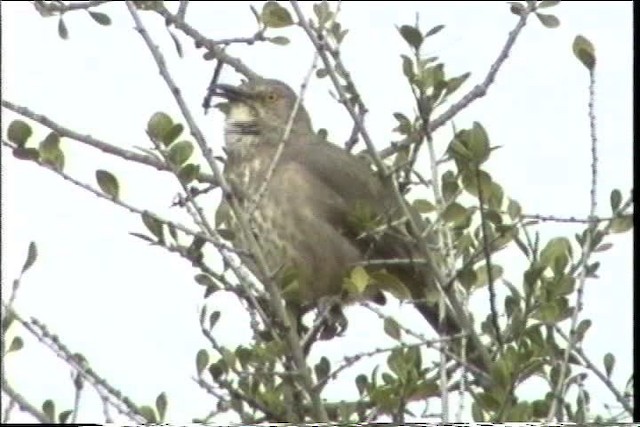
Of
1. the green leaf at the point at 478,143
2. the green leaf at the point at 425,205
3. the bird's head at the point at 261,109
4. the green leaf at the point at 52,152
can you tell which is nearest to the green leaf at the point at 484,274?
Result: the green leaf at the point at 425,205

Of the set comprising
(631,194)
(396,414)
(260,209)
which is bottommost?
(396,414)

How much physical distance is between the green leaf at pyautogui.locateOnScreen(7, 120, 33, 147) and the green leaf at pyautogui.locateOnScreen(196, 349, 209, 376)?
555 millimetres

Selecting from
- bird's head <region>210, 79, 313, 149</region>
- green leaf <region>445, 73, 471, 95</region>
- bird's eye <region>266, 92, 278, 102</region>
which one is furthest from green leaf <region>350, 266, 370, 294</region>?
bird's eye <region>266, 92, 278, 102</region>

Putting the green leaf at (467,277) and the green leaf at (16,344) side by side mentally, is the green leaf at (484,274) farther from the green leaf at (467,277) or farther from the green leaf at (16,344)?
the green leaf at (16,344)

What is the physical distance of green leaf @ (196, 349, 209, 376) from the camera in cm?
300

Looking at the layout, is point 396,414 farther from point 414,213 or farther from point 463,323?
point 414,213

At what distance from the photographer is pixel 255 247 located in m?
3.05

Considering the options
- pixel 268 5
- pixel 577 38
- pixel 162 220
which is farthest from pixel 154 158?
pixel 577 38

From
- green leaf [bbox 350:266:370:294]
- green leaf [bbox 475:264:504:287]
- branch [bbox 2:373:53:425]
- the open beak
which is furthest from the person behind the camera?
the open beak

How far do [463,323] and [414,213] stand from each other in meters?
0.29

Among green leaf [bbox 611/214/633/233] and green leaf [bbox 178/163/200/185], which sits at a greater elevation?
green leaf [bbox 178/163/200/185]

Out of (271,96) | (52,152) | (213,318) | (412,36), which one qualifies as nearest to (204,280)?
(213,318)

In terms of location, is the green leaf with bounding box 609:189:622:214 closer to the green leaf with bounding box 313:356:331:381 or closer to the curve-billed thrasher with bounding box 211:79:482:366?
the green leaf with bounding box 313:356:331:381

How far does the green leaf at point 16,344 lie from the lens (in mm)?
2854
